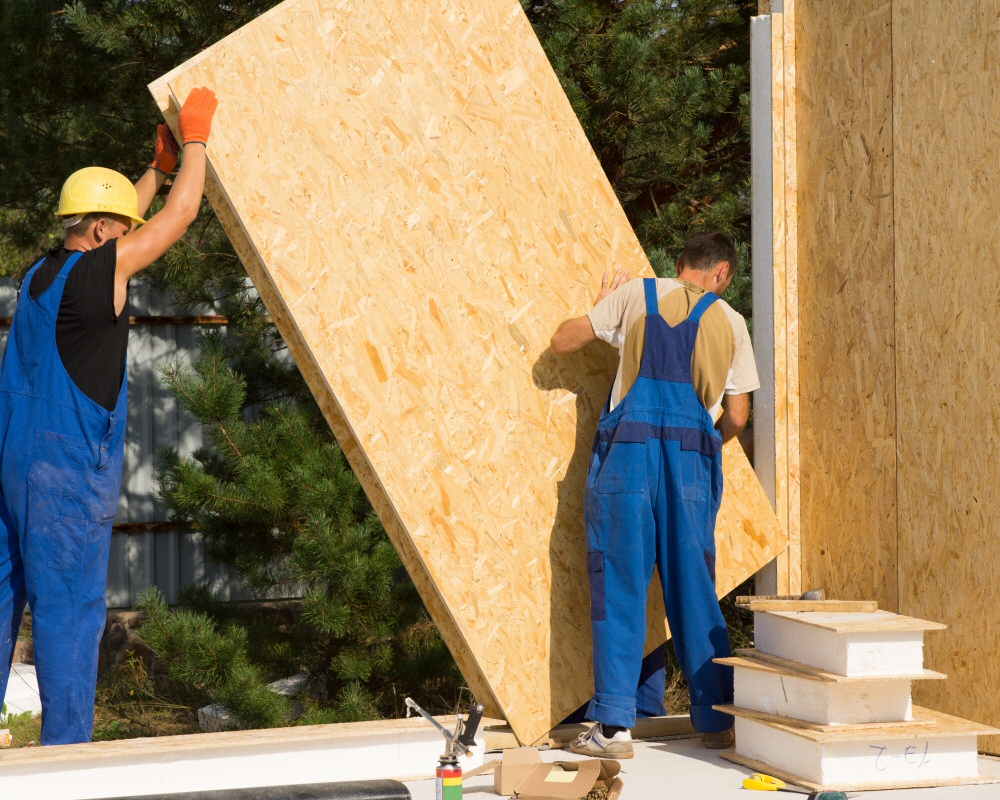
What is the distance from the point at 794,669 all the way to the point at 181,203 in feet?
8.70

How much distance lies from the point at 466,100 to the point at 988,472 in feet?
8.19

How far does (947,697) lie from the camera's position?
13.5 feet

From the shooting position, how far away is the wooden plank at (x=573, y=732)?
4.26 m

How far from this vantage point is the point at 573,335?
14.4ft

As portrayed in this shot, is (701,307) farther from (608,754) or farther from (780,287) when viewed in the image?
(608,754)

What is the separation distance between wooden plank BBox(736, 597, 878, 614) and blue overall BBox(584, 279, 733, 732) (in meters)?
0.18

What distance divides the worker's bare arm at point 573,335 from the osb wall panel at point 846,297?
1.13 meters

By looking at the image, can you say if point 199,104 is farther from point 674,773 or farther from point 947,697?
point 947,697

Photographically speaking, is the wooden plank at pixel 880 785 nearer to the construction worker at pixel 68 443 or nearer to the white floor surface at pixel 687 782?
the white floor surface at pixel 687 782

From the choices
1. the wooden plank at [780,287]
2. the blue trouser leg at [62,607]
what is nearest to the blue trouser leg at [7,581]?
the blue trouser leg at [62,607]

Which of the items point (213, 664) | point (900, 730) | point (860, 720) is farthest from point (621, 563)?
point (213, 664)

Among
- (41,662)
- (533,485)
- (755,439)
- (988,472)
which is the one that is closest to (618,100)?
(755,439)

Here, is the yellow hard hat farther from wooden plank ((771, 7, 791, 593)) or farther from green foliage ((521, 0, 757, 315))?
green foliage ((521, 0, 757, 315))

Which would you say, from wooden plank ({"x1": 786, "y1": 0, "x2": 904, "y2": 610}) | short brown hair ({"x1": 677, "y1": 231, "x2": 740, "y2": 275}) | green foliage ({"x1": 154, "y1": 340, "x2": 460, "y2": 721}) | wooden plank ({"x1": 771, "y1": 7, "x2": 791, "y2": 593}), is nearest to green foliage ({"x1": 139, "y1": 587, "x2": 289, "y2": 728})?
green foliage ({"x1": 154, "y1": 340, "x2": 460, "y2": 721})
